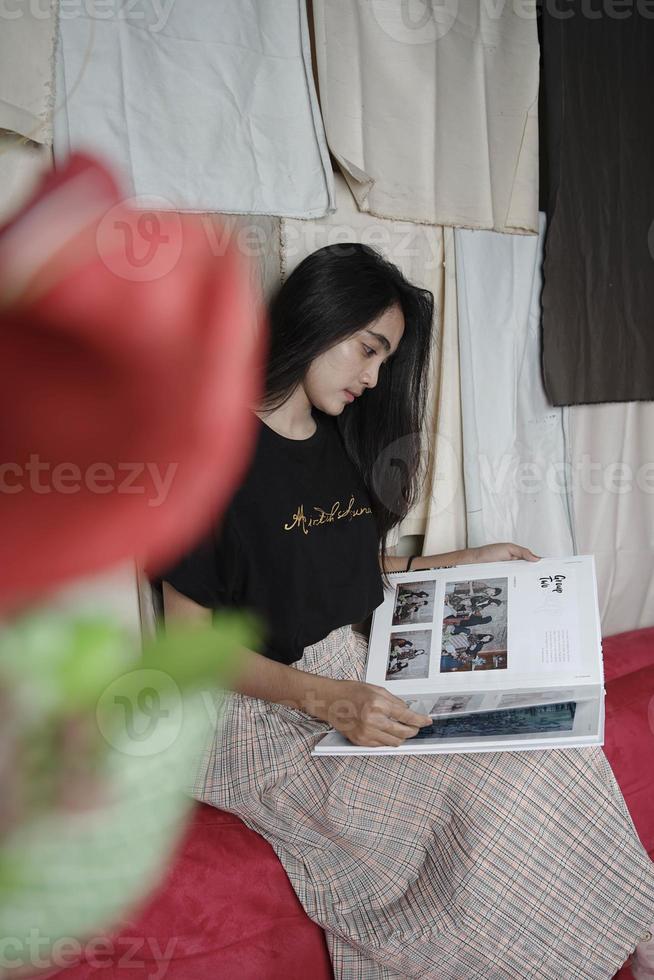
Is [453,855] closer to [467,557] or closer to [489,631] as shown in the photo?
[489,631]

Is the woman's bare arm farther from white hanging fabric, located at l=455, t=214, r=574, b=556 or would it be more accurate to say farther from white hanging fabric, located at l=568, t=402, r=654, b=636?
white hanging fabric, located at l=568, t=402, r=654, b=636

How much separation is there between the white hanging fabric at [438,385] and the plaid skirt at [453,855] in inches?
20.6

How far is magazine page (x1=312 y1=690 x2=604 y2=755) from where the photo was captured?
2.89 ft

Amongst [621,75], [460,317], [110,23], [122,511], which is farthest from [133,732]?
[621,75]

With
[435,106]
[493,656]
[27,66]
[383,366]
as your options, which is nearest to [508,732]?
[493,656]

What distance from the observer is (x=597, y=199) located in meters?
1.63

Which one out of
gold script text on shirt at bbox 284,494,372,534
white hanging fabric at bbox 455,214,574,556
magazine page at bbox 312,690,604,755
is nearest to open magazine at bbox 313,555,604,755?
magazine page at bbox 312,690,604,755

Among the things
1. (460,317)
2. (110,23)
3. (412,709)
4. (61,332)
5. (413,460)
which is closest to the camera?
(61,332)

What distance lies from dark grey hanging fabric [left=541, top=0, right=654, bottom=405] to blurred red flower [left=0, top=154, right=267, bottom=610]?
1.55 m

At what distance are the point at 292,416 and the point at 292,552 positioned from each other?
209mm

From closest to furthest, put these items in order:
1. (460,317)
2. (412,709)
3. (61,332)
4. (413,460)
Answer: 1. (61,332)
2. (412,709)
3. (413,460)
4. (460,317)

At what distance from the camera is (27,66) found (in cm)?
99

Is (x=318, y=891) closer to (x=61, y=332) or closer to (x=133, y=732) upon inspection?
(x=133, y=732)

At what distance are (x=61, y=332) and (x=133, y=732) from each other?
0.13m
